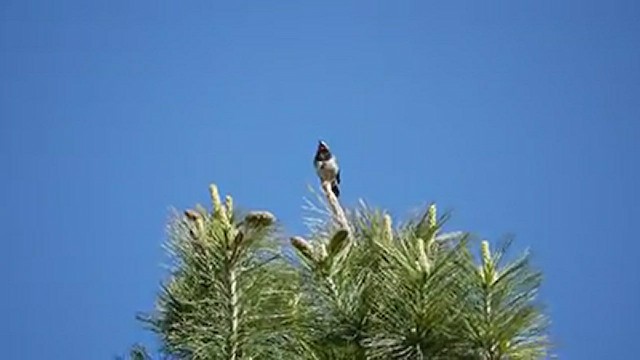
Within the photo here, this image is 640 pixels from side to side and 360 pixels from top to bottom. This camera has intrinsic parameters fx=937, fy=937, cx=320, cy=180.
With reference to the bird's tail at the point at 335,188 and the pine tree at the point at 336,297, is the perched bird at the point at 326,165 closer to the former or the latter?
the bird's tail at the point at 335,188

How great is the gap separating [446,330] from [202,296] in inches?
10.9

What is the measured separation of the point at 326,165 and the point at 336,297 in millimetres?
459

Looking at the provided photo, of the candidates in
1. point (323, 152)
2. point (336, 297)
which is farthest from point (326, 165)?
point (336, 297)

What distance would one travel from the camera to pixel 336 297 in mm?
1061

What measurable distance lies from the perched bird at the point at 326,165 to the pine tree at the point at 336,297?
0.33m

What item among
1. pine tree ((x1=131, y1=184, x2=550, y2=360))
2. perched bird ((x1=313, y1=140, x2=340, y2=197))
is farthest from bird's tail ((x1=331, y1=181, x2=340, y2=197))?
pine tree ((x1=131, y1=184, x2=550, y2=360))

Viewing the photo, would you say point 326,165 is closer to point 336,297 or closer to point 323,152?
point 323,152

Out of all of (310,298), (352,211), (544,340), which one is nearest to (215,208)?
(310,298)

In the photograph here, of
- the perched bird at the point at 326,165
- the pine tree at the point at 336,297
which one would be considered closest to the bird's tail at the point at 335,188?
the perched bird at the point at 326,165

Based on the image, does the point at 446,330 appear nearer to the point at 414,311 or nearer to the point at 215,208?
the point at 414,311

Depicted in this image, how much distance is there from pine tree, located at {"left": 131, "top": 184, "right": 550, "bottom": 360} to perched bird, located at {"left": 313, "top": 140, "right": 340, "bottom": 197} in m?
0.33

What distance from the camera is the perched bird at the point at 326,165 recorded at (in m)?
1.44

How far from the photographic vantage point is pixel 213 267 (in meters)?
1.04

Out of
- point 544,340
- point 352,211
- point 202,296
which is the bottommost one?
point 544,340
